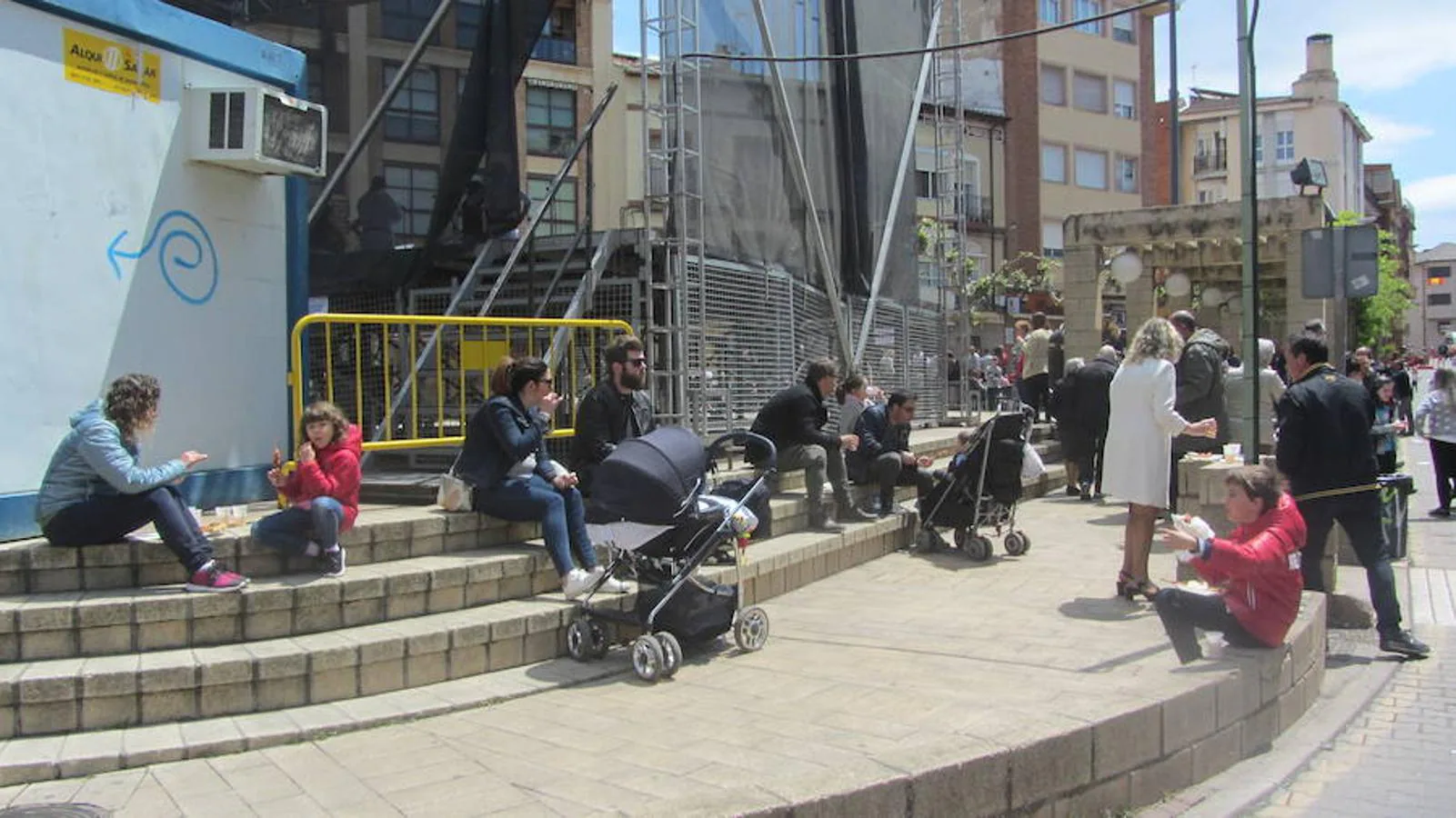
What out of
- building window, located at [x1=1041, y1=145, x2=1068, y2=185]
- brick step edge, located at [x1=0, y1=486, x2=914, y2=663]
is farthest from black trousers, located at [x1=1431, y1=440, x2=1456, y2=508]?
building window, located at [x1=1041, y1=145, x2=1068, y2=185]

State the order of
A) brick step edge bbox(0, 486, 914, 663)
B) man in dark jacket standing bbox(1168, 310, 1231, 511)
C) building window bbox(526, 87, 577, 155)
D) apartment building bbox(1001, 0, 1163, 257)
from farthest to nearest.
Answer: apartment building bbox(1001, 0, 1163, 257)
building window bbox(526, 87, 577, 155)
man in dark jacket standing bbox(1168, 310, 1231, 511)
brick step edge bbox(0, 486, 914, 663)

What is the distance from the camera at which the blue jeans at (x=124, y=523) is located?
17.1ft

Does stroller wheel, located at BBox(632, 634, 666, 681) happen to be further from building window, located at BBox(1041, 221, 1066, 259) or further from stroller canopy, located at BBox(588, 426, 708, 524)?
building window, located at BBox(1041, 221, 1066, 259)

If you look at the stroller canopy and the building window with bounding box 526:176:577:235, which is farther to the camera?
the building window with bounding box 526:176:577:235

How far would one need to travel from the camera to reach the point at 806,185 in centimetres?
1236

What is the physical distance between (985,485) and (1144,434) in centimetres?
198

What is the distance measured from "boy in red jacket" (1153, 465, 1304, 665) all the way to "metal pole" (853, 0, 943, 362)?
8092mm

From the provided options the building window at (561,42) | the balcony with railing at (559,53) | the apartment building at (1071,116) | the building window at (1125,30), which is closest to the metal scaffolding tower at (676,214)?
the building window at (561,42)

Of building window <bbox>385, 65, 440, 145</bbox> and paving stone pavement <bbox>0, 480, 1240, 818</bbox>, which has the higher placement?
building window <bbox>385, 65, 440, 145</bbox>

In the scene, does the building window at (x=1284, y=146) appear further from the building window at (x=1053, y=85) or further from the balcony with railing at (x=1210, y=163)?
the building window at (x=1053, y=85)

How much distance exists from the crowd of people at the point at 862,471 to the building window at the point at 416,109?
5.55 meters

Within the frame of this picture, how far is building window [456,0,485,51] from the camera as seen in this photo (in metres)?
11.5

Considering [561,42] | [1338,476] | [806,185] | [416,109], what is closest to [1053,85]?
[561,42]

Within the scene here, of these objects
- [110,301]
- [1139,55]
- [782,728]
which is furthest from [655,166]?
[1139,55]
